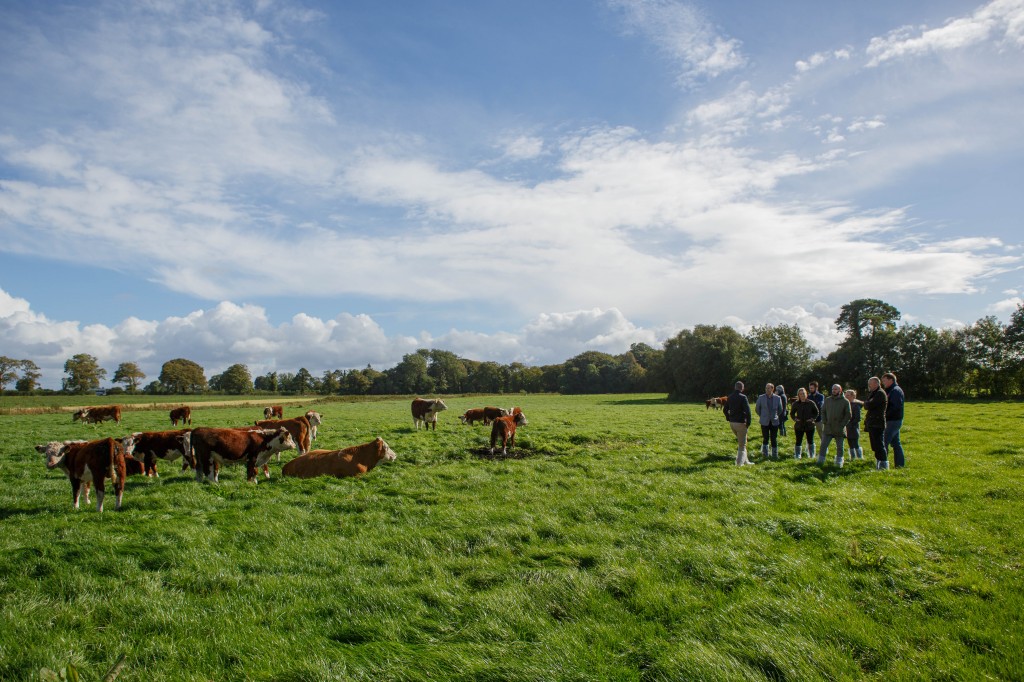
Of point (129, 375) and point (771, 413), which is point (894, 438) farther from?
point (129, 375)

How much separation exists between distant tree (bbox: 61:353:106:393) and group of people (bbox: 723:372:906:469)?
113926mm

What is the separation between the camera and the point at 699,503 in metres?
9.58

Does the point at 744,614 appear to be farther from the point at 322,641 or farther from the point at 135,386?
the point at 135,386

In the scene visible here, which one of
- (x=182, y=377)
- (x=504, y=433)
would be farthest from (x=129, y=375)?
(x=504, y=433)

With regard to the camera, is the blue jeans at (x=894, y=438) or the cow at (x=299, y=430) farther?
the cow at (x=299, y=430)

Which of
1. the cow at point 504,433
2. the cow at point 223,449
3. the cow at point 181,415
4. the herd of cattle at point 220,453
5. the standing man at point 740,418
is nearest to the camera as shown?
the herd of cattle at point 220,453

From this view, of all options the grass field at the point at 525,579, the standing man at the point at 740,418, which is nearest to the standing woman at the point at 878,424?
the grass field at the point at 525,579

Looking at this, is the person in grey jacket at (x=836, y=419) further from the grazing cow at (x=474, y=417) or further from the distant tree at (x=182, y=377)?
the distant tree at (x=182, y=377)

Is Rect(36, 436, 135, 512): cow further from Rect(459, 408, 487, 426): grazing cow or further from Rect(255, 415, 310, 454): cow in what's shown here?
Rect(459, 408, 487, 426): grazing cow

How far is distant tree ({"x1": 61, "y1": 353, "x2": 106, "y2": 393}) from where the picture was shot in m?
91.7

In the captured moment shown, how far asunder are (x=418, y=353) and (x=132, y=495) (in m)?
120

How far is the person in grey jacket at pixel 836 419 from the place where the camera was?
1345cm

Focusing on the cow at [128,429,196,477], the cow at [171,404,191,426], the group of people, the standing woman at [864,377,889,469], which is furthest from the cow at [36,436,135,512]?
the cow at [171,404,191,426]

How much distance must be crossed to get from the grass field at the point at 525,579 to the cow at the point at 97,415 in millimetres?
24061
